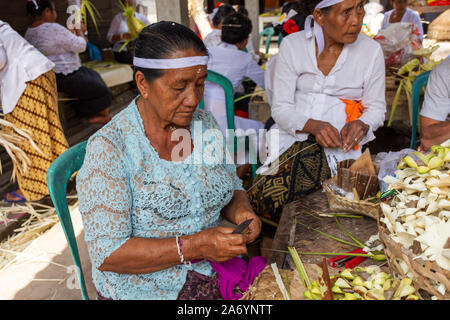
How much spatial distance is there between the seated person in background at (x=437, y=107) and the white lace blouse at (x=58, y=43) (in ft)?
10.4

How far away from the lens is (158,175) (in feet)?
4.31

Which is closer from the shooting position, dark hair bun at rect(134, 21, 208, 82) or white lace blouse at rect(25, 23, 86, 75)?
dark hair bun at rect(134, 21, 208, 82)

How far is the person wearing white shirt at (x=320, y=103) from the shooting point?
194 cm

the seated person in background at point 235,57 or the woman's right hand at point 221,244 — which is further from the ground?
the seated person in background at point 235,57

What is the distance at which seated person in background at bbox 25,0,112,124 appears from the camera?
3.55 m

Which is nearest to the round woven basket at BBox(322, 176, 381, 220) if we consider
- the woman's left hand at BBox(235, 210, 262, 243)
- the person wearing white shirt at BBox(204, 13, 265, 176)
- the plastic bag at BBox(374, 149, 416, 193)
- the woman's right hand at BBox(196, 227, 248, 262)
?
the plastic bag at BBox(374, 149, 416, 193)

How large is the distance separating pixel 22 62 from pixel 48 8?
1.01 metres

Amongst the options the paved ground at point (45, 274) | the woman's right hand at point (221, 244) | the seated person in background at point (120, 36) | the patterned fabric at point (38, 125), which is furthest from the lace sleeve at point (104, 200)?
the seated person in background at point (120, 36)

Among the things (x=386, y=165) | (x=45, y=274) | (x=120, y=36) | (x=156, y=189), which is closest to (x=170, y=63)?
(x=156, y=189)

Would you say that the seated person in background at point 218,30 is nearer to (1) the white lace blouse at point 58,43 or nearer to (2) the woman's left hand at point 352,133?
(1) the white lace blouse at point 58,43

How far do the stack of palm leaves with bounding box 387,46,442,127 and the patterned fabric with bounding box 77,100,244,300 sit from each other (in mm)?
2336

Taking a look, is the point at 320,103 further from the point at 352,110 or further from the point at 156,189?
the point at 156,189

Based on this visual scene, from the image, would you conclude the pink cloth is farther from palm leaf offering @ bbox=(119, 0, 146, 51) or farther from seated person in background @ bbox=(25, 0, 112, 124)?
palm leaf offering @ bbox=(119, 0, 146, 51)
